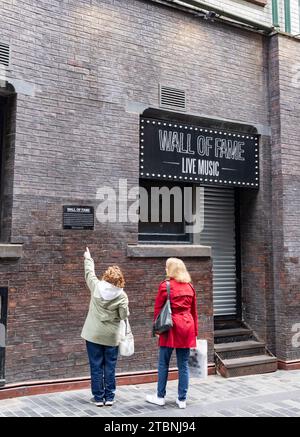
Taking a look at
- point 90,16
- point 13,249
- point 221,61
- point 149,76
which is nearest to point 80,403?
point 13,249

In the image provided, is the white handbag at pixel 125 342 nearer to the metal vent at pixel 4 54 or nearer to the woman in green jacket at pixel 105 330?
the woman in green jacket at pixel 105 330

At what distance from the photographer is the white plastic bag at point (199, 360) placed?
20.4 feet

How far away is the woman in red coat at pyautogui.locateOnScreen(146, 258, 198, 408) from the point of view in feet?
19.3

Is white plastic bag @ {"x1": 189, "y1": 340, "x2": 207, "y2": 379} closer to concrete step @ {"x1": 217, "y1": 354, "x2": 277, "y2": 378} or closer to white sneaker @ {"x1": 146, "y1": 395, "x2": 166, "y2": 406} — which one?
white sneaker @ {"x1": 146, "y1": 395, "x2": 166, "y2": 406}

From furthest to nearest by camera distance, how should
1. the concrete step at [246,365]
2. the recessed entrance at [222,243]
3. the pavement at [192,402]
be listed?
1. the recessed entrance at [222,243]
2. the concrete step at [246,365]
3. the pavement at [192,402]

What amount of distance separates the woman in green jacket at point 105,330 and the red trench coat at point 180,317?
0.54m

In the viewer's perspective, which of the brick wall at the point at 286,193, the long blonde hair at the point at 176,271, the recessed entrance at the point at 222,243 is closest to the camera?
the long blonde hair at the point at 176,271

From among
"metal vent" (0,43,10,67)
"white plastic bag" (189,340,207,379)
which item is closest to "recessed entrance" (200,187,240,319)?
"white plastic bag" (189,340,207,379)

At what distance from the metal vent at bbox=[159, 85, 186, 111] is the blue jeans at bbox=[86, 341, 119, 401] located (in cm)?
418

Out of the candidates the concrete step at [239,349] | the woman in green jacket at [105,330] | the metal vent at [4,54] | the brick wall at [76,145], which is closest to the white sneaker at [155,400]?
the woman in green jacket at [105,330]

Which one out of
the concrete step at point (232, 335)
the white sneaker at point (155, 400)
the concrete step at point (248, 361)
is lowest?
the white sneaker at point (155, 400)

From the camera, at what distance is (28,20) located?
22.6 feet

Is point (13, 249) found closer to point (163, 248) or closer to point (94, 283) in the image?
point (94, 283)

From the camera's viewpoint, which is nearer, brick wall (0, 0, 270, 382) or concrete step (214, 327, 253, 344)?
brick wall (0, 0, 270, 382)
